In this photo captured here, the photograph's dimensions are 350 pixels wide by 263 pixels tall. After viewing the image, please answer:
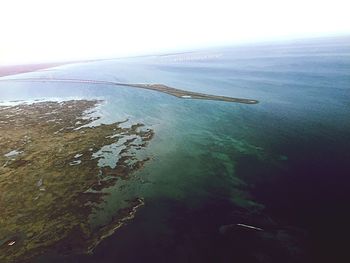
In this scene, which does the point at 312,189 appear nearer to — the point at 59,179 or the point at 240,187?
the point at 240,187

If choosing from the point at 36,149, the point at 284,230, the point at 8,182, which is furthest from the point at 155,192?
the point at 36,149

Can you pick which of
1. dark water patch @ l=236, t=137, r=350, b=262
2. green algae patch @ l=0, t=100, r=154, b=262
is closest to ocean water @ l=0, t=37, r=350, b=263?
dark water patch @ l=236, t=137, r=350, b=262

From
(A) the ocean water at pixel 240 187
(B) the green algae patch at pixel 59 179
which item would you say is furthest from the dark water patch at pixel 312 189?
(B) the green algae patch at pixel 59 179

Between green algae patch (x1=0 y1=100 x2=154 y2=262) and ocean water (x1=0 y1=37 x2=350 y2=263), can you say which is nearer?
ocean water (x1=0 y1=37 x2=350 y2=263)

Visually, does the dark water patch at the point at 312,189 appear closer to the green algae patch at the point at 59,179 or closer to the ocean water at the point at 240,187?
the ocean water at the point at 240,187

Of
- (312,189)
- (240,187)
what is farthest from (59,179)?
(312,189)

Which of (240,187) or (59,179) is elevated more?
(59,179)

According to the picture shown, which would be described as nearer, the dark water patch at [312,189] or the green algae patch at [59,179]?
the dark water patch at [312,189]

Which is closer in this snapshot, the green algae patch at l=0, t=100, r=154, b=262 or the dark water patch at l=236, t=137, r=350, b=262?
the dark water patch at l=236, t=137, r=350, b=262

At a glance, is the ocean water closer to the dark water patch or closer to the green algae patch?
the dark water patch
